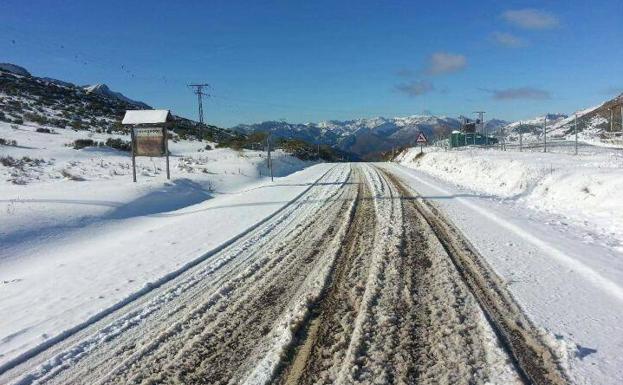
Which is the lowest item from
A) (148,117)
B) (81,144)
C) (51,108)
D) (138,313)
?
(138,313)

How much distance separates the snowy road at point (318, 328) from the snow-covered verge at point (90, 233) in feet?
2.14

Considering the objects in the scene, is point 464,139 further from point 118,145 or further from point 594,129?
point 594,129

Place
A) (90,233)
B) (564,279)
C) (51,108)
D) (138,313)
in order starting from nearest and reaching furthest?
1. (138,313)
2. (564,279)
3. (90,233)
4. (51,108)

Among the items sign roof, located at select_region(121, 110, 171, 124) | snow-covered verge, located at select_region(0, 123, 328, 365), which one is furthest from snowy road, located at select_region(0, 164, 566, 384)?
sign roof, located at select_region(121, 110, 171, 124)

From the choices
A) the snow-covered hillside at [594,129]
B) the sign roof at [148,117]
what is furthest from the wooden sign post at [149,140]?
the snow-covered hillside at [594,129]

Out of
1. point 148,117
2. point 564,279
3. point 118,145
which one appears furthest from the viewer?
point 118,145

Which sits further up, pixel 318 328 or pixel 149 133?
pixel 149 133

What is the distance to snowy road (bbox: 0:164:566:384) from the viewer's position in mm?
4008

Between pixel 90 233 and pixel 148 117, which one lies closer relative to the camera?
pixel 90 233

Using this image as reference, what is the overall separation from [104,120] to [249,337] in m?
51.6

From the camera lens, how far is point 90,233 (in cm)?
1096

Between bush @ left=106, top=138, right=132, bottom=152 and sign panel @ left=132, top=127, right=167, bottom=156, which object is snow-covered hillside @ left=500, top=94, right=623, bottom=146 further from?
bush @ left=106, top=138, right=132, bottom=152

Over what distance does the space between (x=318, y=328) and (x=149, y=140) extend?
53.0 ft

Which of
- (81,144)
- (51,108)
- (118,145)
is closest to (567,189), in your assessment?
(81,144)
